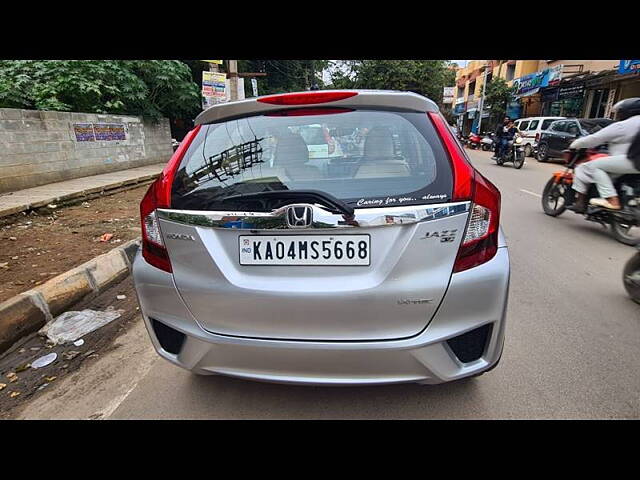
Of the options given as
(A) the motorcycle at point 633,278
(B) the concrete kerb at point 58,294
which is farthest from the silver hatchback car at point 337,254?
(A) the motorcycle at point 633,278

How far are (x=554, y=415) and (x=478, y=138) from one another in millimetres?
23547

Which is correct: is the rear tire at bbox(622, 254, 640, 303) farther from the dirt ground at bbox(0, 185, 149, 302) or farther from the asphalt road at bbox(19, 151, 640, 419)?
the dirt ground at bbox(0, 185, 149, 302)

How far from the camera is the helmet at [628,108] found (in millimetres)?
4586

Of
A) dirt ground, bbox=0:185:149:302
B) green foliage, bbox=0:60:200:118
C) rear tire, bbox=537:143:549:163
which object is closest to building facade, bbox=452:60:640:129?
rear tire, bbox=537:143:549:163

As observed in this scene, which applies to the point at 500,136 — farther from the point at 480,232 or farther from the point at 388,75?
the point at 388,75

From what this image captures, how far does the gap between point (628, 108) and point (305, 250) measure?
5.02 metres

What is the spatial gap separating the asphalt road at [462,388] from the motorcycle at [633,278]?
137 millimetres

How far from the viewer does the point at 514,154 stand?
13.0 meters

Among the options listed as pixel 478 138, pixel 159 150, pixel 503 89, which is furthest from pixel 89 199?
pixel 503 89

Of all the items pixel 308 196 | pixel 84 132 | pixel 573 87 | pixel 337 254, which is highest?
pixel 573 87

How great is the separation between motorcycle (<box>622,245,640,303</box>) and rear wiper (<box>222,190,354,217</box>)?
306 centimetres

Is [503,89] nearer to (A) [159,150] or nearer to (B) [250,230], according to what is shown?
(A) [159,150]

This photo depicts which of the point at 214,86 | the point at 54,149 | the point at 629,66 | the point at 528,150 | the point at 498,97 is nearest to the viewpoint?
the point at 54,149

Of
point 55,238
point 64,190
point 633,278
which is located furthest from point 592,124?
point 55,238
